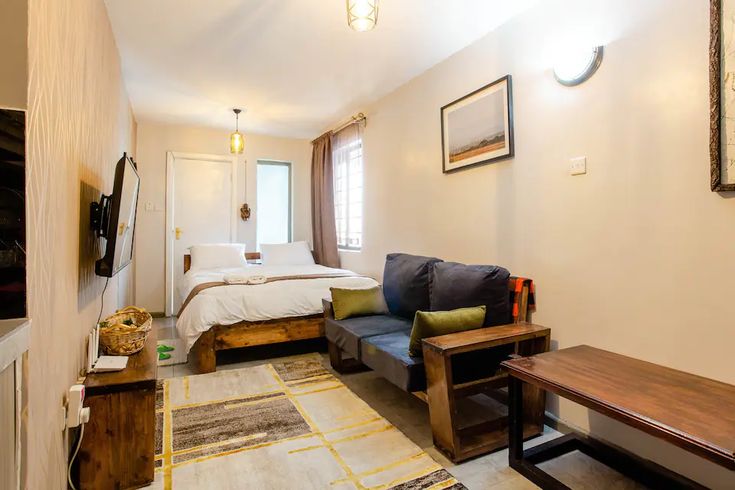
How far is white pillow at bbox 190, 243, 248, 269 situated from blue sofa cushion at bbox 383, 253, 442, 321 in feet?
7.58

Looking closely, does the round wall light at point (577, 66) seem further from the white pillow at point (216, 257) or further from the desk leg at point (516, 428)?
the white pillow at point (216, 257)

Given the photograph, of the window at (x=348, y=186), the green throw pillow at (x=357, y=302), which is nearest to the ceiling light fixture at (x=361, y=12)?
the green throw pillow at (x=357, y=302)

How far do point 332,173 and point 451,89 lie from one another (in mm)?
2262

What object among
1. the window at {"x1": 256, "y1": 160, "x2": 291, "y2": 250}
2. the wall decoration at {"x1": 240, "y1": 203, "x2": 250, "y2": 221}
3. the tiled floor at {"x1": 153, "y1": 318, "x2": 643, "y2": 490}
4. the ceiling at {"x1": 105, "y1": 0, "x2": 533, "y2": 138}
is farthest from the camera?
the window at {"x1": 256, "y1": 160, "x2": 291, "y2": 250}

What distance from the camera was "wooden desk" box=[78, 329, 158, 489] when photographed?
1.56 m

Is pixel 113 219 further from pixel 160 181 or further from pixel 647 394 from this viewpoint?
pixel 160 181

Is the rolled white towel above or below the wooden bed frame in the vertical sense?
above

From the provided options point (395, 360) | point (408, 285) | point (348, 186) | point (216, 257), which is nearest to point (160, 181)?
point (216, 257)

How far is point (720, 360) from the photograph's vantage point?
1505 mm

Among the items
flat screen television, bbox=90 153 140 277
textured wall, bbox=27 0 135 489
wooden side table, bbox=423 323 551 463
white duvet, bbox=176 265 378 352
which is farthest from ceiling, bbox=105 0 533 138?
wooden side table, bbox=423 323 551 463

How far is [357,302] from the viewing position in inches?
119

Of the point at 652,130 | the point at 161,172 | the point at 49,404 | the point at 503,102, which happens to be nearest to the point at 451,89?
the point at 503,102

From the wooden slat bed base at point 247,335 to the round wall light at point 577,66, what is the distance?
8.05 feet

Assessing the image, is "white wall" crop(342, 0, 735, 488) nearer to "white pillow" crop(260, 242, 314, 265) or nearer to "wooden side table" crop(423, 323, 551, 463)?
"wooden side table" crop(423, 323, 551, 463)
